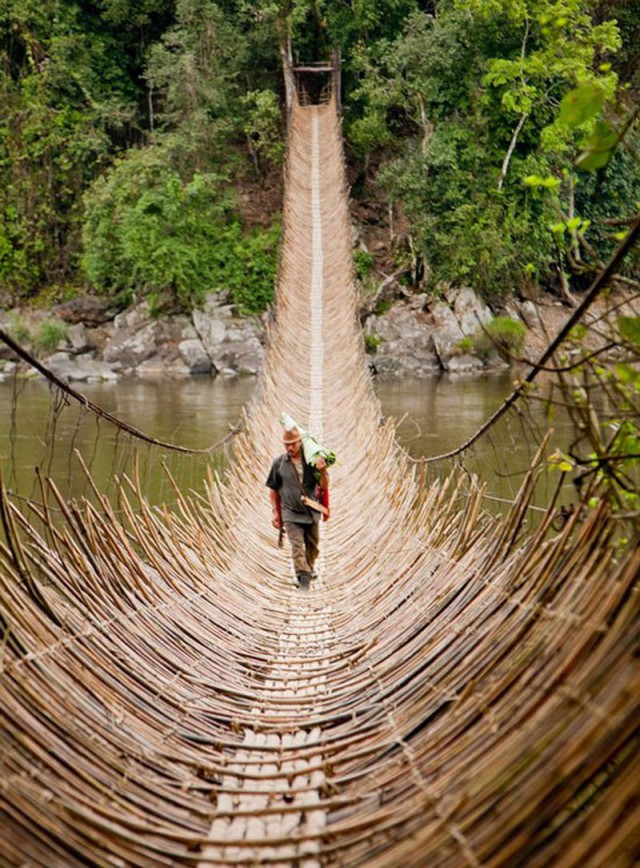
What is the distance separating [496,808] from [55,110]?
15.1 meters

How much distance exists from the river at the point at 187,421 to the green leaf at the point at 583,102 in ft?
14.9

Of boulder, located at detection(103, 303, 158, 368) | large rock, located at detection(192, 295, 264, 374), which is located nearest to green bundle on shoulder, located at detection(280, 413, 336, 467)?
large rock, located at detection(192, 295, 264, 374)

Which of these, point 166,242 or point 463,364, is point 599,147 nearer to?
point 463,364

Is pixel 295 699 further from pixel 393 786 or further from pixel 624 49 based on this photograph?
pixel 624 49

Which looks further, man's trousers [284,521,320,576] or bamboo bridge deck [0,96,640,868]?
man's trousers [284,521,320,576]

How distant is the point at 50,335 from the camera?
39.2 feet

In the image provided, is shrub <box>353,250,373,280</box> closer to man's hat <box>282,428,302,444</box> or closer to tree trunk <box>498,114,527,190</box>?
tree trunk <box>498,114,527,190</box>

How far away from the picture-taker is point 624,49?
41.7 ft

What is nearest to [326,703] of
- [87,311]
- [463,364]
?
[463,364]

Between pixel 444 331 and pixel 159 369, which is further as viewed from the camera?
pixel 159 369

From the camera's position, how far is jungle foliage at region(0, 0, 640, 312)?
11.7 metres

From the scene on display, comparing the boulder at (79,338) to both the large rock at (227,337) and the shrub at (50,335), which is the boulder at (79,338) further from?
the large rock at (227,337)

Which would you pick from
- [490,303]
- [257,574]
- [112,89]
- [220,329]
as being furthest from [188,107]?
[257,574]

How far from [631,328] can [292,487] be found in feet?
5.77
